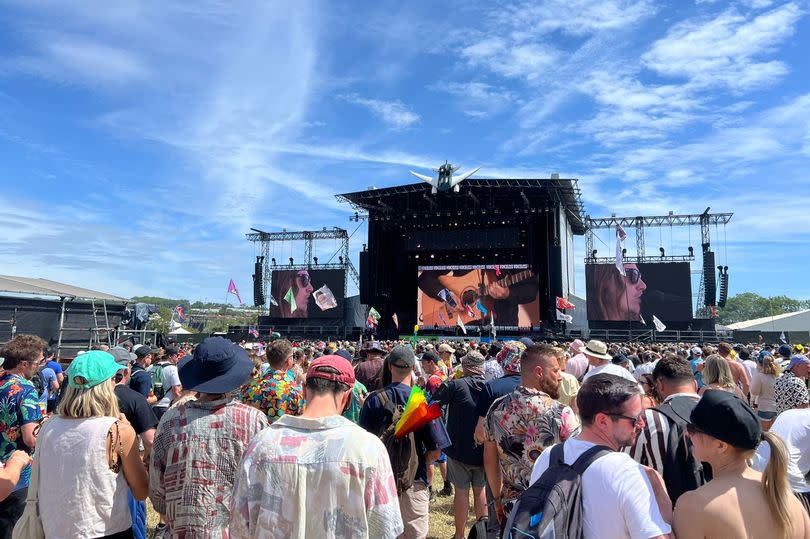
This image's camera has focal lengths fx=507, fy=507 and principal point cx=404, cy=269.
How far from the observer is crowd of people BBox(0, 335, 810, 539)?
71.8 inches

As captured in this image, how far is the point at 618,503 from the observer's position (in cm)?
170

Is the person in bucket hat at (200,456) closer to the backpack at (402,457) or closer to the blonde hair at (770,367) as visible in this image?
the backpack at (402,457)

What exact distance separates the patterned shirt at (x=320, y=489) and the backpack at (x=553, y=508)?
488 millimetres

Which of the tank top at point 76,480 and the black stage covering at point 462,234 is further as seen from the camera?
the black stage covering at point 462,234

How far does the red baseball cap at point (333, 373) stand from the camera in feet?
6.82

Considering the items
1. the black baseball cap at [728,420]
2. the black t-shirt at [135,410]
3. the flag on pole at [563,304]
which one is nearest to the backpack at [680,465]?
the black baseball cap at [728,420]

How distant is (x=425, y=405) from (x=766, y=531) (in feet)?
6.48

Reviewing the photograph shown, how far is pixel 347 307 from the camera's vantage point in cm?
3688

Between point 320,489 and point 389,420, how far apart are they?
6.44ft

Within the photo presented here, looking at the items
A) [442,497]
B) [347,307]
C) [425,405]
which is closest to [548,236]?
[347,307]

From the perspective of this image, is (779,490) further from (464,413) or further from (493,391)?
(464,413)

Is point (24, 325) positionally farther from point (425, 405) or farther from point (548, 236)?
point (548, 236)

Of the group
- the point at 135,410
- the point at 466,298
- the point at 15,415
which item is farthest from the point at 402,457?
the point at 466,298

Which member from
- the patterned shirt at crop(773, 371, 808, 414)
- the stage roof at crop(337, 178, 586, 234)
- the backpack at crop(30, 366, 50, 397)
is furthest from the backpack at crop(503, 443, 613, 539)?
the stage roof at crop(337, 178, 586, 234)
